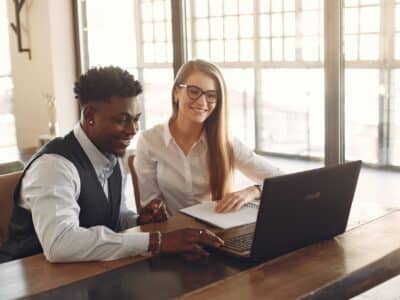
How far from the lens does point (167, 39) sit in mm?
4125

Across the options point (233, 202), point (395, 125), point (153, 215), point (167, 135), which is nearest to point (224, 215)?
point (233, 202)

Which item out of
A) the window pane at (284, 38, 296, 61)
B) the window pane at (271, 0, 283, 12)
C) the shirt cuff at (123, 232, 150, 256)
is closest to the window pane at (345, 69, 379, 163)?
the window pane at (284, 38, 296, 61)

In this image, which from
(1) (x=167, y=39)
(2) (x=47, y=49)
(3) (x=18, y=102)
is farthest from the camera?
(3) (x=18, y=102)

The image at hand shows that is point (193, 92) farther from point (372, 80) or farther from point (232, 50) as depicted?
point (232, 50)

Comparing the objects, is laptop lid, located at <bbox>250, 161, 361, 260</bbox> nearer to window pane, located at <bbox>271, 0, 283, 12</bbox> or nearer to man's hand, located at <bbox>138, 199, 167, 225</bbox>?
man's hand, located at <bbox>138, 199, 167, 225</bbox>

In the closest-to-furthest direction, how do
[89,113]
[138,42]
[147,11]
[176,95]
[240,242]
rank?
[240,242]
[89,113]
[176,95]
[147,11]
[138,42]

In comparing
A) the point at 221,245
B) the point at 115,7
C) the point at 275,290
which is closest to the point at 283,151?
the point at 115,7

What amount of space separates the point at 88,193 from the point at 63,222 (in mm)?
206

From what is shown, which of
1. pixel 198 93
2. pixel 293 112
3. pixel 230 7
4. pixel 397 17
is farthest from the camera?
pixel 230 7

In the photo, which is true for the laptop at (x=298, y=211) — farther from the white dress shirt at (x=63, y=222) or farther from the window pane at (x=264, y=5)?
the window pane at (x=264, y=5)

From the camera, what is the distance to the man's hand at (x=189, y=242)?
5.23 feet

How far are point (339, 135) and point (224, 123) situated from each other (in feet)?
2.76

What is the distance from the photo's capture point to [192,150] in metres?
2.45

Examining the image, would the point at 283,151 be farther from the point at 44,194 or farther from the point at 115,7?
the point at 44,194
